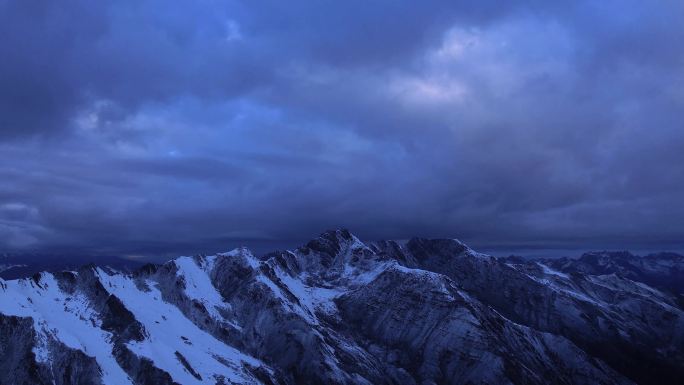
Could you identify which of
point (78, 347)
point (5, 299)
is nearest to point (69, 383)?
point (78, 347)

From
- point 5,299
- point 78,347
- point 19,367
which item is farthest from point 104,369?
point 5,299

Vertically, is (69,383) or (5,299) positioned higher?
(5,299)

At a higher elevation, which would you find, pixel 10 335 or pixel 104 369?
pixel 10 335

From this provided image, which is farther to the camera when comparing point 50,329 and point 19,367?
point 50,329

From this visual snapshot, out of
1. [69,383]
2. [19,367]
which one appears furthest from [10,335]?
[69,383]

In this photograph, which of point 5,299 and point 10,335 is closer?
point 10,335

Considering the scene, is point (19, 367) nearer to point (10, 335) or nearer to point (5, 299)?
point (10, 335)

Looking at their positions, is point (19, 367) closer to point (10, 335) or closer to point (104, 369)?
point (10, 335)

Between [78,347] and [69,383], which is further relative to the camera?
[78,347]
